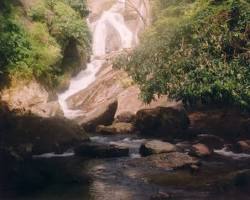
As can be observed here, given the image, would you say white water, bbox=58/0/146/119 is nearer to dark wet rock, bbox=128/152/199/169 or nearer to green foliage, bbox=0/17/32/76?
green foliage, bbox=0/17/32/76

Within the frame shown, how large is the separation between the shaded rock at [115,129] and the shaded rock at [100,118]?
2.38ft

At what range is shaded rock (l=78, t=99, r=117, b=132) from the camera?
3178 cm

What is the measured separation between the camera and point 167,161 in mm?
22141

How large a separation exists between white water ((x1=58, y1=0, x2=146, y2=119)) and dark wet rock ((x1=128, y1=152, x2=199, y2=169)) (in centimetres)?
1998

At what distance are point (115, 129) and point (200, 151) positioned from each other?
332 inches

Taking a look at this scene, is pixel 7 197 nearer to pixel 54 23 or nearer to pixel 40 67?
pixel 40 67

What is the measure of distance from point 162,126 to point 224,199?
43.1ft

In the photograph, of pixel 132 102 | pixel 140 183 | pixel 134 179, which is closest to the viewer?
pixel 140 183

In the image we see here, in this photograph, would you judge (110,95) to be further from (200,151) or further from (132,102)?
(200,151)

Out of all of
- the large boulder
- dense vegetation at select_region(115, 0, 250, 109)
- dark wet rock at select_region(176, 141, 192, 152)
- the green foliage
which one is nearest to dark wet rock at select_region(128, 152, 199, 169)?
dark wet rock at select_region(176, 141, 192, 152)

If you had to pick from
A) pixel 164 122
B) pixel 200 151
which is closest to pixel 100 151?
pixel 200 151

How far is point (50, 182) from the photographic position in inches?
770

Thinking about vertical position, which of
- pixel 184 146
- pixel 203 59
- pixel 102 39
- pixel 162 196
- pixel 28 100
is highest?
pixel 102 39

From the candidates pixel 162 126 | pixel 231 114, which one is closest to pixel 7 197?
pixel 162 126
